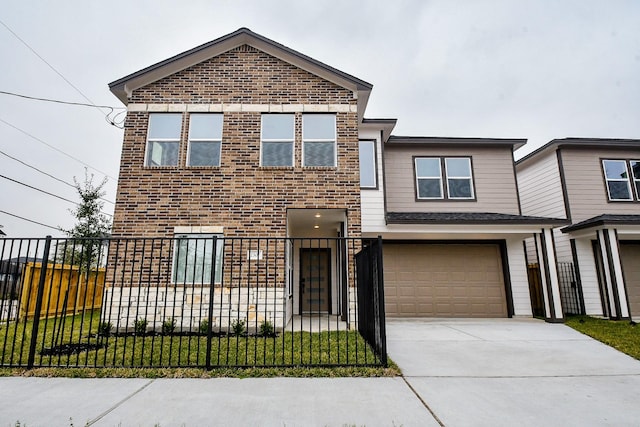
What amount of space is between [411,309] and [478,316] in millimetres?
2116

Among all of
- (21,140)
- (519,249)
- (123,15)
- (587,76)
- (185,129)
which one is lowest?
(519,249)

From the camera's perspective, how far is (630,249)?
1132 centimetres

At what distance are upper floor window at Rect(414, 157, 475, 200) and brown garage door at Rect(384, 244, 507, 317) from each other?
5.88 ft

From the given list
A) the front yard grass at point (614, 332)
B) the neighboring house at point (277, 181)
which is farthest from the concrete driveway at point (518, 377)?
the neighboring house at point (277, 181)

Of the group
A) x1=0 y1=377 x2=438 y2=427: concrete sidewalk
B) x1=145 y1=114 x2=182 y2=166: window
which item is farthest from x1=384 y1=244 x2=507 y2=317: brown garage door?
x1=145 y1=114 x2=182 y2=166: window

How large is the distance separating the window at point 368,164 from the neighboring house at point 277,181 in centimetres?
3

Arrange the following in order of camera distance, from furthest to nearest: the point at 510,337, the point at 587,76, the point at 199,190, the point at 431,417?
the point at 587,76 → the point at 199,190 → the point at 510,337 → the point at 431,417

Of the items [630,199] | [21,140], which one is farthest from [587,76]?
[21,140]

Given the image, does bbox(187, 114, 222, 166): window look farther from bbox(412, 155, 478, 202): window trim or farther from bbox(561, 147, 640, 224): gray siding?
bbox(561, 147, 640, 224): gray siding

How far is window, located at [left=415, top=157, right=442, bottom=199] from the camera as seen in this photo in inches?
444

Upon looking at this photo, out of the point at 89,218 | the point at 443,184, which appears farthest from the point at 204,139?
the point at 89,218

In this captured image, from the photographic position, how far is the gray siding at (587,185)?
36.9 ft

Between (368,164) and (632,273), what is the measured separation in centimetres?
986

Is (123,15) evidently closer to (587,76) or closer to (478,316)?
(478,316)
